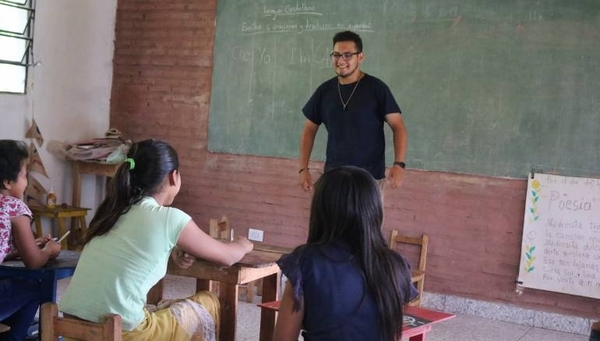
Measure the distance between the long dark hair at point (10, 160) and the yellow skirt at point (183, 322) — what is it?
913 millimetres

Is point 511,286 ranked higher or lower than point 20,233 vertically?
lower

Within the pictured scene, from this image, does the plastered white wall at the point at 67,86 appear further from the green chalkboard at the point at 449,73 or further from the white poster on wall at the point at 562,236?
the white poster on wall at the point at 562,236

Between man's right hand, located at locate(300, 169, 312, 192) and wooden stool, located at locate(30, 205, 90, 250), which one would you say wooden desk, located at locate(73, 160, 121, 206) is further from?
man's right hand, located at locate(300, 169, 312, 192)

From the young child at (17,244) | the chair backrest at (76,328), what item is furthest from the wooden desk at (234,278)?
the chair backrest at (76,328)

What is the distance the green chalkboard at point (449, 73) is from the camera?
464 centimetres

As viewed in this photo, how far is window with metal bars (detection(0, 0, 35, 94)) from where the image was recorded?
523cm

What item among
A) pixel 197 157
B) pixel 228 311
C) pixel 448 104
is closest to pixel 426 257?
pixel 448 104

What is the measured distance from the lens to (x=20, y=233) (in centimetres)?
280

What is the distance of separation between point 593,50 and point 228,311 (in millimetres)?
3071

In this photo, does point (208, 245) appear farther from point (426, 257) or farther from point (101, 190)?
point (101, 190)

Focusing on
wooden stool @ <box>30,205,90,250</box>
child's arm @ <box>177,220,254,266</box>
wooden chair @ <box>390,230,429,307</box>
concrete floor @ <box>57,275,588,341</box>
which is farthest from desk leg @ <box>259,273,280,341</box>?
wooden stool @ <box>30,205,90,250</box>

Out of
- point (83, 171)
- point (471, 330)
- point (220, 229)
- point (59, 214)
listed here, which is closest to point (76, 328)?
point (220, 229)

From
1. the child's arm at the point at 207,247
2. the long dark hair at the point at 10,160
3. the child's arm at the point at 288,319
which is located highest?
the long dark hair at the point at 10,160

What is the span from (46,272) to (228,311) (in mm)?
673
